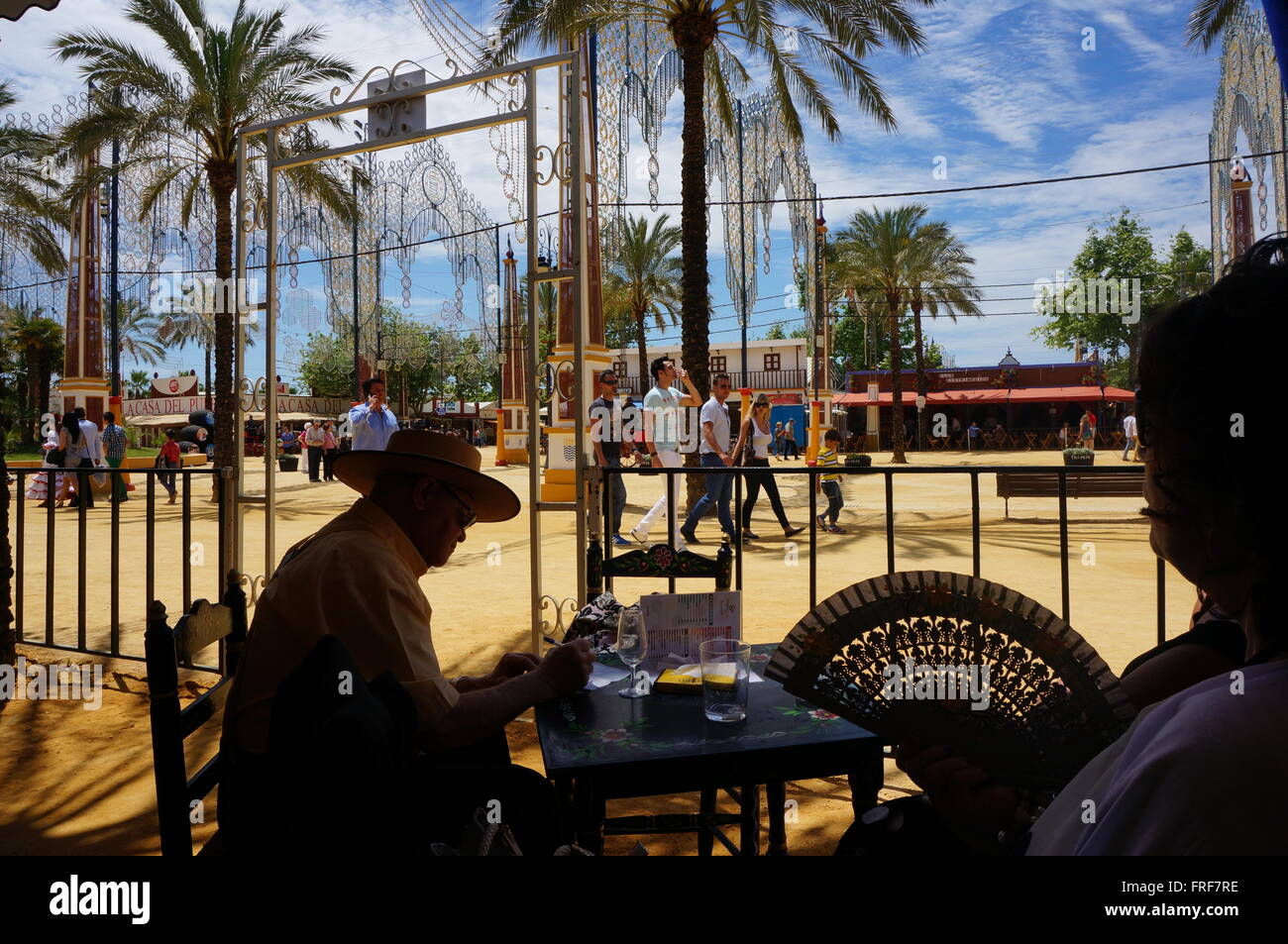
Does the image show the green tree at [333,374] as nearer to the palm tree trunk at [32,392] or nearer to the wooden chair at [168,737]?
the palm tree trunk at [32,392]

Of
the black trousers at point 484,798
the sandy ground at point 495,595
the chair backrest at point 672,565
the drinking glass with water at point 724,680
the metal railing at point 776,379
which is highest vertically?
the metal railing at point 776,379

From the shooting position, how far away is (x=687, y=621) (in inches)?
105

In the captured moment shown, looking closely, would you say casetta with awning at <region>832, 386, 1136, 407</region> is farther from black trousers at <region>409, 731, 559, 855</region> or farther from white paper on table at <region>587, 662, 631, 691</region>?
black trousers at <region>409, 731, 559, 855</region>

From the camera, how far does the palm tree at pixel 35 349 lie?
40438mm

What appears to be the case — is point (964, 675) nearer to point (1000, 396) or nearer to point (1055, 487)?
point (1055, 487)

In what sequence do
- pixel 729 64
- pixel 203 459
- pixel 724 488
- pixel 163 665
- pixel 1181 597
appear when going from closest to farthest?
1. pixel 163 665
2. pixel 1181 597
3. pixel 724 488
4. pixel 729 64
5. pixel 203 459

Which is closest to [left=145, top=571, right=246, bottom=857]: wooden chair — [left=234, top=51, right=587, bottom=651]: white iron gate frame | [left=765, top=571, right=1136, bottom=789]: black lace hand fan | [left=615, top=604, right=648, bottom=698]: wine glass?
[left=615, top=604, right=648, bottom=698]: wine glass

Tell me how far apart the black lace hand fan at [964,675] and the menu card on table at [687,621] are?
32.9 inches

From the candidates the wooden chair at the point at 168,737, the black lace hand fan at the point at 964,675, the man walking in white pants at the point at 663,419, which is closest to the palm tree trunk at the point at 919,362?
the man walking in white pants at the point at 663,419

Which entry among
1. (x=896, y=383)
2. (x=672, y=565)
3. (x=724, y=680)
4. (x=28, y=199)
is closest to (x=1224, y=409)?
(x=724, y=680)

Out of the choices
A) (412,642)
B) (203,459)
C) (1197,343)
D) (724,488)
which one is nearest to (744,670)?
(412,642)
